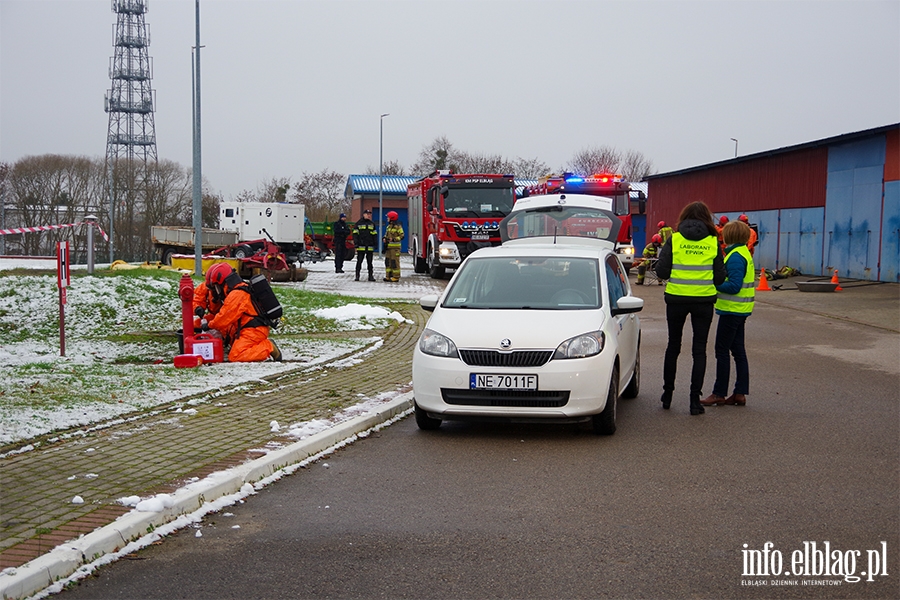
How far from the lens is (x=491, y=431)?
27.4ft

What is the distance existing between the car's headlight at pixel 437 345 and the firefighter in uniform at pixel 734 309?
3057mm

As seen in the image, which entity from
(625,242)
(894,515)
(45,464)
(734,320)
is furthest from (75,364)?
(625,242)

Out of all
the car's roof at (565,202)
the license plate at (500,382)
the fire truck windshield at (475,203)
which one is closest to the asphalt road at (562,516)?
the license plate at (500,382)

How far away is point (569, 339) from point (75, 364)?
20.5 ft

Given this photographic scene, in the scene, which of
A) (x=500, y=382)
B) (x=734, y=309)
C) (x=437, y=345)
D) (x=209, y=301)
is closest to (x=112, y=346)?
(x=209, y=301)

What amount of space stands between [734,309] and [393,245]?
1950 centimetres

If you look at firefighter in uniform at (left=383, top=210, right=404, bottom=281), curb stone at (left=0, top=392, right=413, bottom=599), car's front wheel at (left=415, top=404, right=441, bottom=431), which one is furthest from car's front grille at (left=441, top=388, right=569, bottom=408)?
firefighter in uniform at (left=383, top=210, right=404, bottom=281)

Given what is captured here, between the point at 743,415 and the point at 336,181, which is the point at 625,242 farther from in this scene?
the point at 336,181

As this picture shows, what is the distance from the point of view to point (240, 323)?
11.8 metres

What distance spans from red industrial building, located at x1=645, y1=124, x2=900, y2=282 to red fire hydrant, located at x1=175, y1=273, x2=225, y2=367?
2203 centimetres

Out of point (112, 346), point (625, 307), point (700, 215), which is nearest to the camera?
point (625, 307)

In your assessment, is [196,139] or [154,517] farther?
[196,139]

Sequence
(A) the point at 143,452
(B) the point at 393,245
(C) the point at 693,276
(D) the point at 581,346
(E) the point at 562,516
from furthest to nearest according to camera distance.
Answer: (B) the point at 393,245 < (C) the point at 693,276 < (D) the point at 581,346 < (A) the point at 143,452 < (E) the point at 562,516

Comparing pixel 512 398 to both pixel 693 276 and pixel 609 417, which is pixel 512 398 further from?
pixel 693 276
